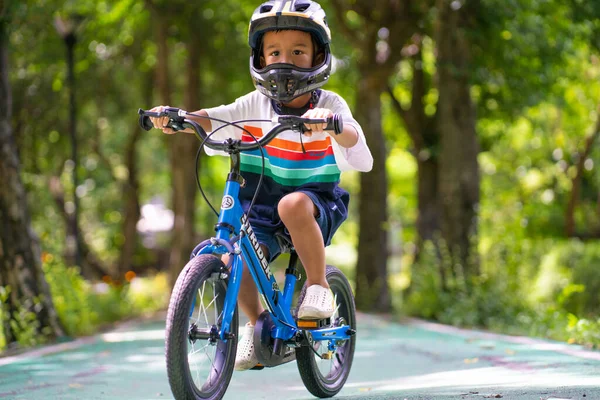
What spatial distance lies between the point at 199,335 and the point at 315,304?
0.87m

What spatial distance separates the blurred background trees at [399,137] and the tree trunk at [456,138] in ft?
0.07

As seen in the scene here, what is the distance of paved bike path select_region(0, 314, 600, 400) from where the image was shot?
5.16 meters

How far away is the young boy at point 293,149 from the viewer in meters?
4.88

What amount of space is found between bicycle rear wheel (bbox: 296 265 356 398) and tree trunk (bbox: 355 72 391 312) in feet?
29.8

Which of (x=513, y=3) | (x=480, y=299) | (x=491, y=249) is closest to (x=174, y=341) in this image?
(x=480, y=299)

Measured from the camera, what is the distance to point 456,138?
12.8 meters

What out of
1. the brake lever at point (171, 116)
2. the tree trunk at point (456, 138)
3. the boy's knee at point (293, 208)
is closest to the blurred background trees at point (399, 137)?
the tree trunk at point (456, 138)

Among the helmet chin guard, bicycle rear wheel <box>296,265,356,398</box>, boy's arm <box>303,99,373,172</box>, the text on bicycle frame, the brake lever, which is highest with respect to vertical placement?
the helmet chin guard

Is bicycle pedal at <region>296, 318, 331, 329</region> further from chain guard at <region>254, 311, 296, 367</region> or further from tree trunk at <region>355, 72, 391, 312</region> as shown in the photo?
tree trunk at <region>355, 72, 391, 312</region>

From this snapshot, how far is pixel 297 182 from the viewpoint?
16.4 feet

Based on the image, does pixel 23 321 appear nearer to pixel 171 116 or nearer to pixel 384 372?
pixel 384 372

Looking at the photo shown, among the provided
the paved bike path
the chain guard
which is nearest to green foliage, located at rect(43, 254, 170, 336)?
the paved bike path

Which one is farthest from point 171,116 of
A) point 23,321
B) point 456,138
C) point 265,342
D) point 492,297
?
point 456,138

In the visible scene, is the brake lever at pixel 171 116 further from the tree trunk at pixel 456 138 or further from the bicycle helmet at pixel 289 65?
the tree trunk at pixel 456 138
